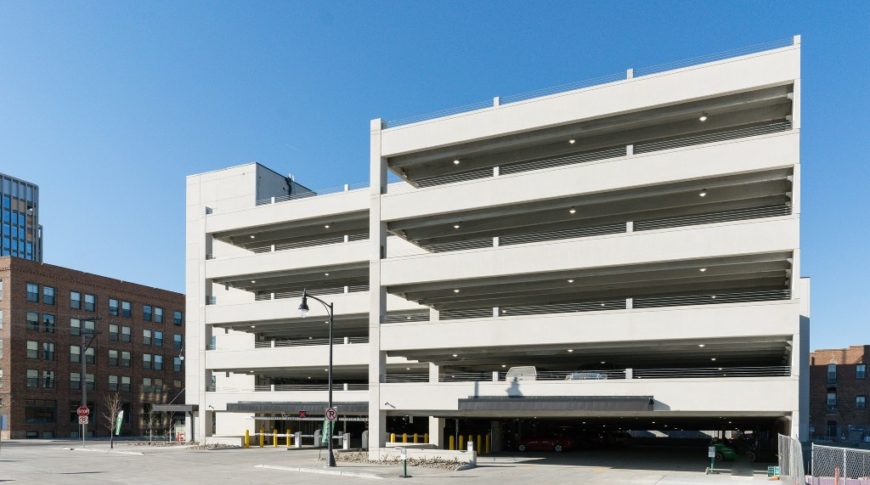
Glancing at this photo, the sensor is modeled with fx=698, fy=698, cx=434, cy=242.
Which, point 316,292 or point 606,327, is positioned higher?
A: point 316,292

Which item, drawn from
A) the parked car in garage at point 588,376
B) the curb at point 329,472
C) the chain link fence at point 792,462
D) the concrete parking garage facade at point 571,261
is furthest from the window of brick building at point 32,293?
the chain link fence at point 792,462

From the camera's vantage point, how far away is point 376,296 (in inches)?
1618

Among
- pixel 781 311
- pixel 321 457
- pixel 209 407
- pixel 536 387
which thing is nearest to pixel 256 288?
pixel 209 407

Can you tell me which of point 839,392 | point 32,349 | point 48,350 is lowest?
point 839,392

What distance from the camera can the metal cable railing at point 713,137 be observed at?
117 ft

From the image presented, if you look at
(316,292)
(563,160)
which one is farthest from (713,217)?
(316,292)

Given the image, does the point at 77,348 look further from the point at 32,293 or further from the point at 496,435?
the point at 496,435

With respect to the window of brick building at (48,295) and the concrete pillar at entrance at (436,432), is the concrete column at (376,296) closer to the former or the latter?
the concrete pillar at entrance at (436,432)

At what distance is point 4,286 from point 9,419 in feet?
43.3

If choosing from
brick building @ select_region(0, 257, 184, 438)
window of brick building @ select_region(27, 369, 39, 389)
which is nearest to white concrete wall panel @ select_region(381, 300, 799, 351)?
brick building @ select_region(0, 257, 184, 438)

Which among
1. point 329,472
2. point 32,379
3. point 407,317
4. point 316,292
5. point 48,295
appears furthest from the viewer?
point 48,295

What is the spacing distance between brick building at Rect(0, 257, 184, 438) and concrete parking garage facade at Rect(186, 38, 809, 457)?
2824 cm

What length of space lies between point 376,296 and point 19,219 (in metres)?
112

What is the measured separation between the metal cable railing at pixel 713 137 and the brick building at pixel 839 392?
200 ft
